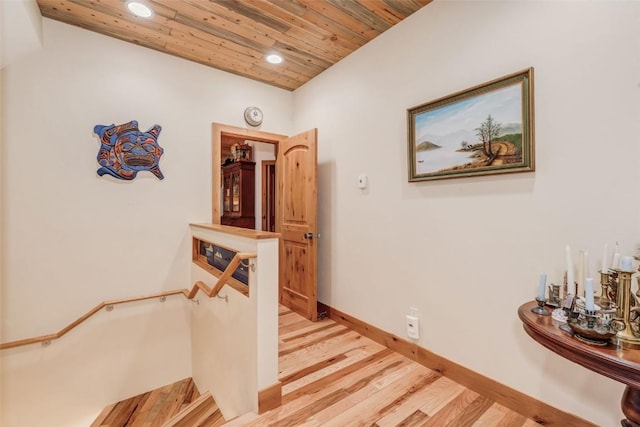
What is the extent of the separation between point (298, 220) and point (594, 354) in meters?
2.64

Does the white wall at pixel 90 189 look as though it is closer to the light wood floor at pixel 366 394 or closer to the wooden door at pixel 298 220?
the wooden door at pixel 298 220

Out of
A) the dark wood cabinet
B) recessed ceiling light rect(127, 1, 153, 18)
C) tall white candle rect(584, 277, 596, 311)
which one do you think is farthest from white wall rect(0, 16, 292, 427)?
tall white candle rect(584, 277, 596, 311)

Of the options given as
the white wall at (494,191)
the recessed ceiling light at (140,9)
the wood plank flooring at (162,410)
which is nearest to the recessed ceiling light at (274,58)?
the white wall at (494,191)

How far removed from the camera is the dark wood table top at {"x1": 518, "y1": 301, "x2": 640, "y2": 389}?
0.93 m

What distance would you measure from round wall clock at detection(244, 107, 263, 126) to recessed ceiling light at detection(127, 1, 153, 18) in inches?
50.3

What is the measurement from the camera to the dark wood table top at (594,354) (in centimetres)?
93

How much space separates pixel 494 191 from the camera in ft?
6.08

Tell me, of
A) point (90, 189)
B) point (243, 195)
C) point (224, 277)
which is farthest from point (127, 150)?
point (243, 195)

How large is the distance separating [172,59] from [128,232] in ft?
5.97

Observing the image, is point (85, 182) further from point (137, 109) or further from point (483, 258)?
point (483, 258)

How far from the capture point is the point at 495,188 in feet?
6.06

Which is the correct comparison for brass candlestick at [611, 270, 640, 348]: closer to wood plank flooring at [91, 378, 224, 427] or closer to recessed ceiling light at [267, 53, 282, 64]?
wood plank flooring at [91, 378, 224, 427]

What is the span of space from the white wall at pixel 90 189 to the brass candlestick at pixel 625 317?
321 cm

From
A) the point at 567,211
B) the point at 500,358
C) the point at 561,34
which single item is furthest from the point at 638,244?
the point at 561,34
